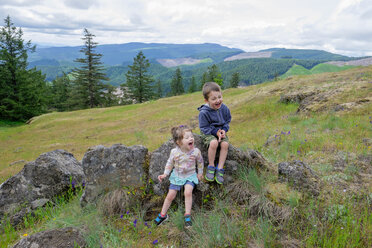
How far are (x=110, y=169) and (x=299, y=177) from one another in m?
3.53

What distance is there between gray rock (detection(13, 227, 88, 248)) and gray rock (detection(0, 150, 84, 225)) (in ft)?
7.30

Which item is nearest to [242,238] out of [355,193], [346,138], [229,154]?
[229,154]

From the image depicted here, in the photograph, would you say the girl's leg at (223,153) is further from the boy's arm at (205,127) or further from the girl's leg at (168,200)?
the girl's leg at (168,200)

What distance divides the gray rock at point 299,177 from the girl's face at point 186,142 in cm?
168

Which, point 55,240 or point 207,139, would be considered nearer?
point 55,240

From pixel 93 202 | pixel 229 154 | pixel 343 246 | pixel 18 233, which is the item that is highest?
pixel 229 154

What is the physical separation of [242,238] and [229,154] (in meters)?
1.76

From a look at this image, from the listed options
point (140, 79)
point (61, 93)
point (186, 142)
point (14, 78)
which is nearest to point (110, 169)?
point (186, 142)

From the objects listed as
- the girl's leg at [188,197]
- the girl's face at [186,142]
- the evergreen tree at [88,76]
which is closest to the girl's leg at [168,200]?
the girl's leg at [188,197]

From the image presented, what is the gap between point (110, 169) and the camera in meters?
4.35

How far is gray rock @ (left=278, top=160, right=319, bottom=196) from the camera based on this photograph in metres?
3.47

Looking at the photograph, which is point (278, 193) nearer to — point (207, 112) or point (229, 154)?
point (229, 154)

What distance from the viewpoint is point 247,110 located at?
51.6 feet

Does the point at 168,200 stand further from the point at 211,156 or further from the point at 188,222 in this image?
the point at 211,156
